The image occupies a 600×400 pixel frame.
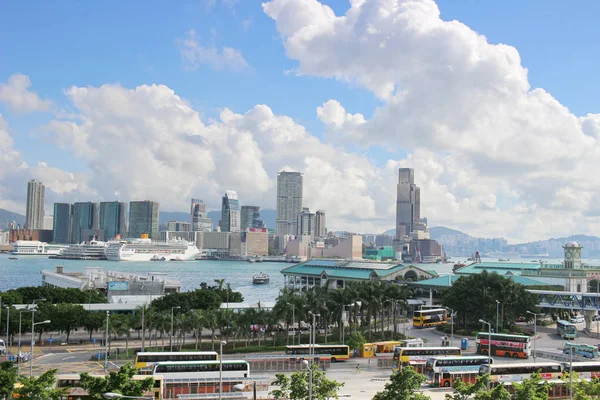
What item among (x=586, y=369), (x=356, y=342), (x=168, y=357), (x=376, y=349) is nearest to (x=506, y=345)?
(x=376, y=349)

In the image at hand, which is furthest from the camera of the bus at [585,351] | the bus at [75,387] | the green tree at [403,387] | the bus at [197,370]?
the bus at [585,351]

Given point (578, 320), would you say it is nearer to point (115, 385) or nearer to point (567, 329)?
point (567, 329)

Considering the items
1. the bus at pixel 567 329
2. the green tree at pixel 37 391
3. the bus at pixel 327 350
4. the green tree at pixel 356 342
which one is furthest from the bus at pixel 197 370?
the bus at pixel 567 329

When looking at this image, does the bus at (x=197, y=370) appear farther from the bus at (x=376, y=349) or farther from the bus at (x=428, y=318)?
the bus at (x=428, y=318)

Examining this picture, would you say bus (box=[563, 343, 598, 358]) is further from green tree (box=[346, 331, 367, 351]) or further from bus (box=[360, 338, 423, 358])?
green tree (box=[346, 331, 367, 351])

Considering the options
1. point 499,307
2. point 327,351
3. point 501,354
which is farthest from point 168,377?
point 499,307
